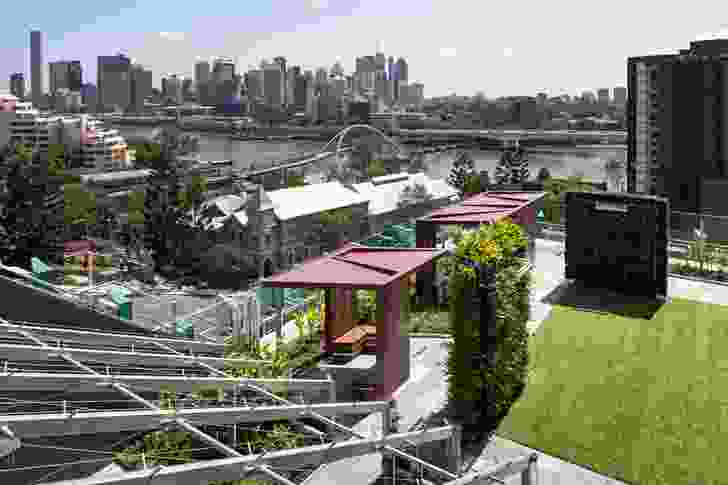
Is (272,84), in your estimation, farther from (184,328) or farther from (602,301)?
(184,328)

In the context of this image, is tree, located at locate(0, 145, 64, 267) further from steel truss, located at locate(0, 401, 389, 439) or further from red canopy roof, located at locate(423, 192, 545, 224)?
steel truss, located at locate(0, 401, 389, 439)

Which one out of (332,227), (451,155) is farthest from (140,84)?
(332,227)

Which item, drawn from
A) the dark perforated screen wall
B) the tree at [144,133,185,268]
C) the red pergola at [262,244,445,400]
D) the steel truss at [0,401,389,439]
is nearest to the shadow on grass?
the dark perforated screen wall

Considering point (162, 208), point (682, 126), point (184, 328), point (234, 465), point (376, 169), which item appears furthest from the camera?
point (376, 169)

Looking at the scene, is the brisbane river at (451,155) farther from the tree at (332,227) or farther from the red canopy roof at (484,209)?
the red canopy roof at (484,209)

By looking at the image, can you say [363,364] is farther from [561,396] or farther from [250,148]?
[250,148]

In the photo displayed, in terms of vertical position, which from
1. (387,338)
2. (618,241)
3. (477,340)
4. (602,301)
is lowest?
(602,301)
